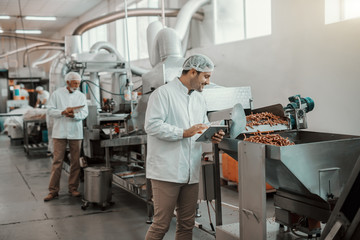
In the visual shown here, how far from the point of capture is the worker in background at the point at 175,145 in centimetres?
216

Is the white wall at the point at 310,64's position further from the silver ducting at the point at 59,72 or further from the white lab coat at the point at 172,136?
the silver ducting at the point at 59,72

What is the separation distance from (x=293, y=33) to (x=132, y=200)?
8.57 feet

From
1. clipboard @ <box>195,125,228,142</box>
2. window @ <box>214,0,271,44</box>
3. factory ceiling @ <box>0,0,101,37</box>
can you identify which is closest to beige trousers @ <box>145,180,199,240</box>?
clipboard @ <box>195,125,228,142</box>

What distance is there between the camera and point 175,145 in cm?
220

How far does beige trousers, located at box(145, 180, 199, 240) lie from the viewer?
2.18 meters

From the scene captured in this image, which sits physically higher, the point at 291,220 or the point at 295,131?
the point at 295,131

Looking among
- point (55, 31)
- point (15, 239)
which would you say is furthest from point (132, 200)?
point (55, 31)

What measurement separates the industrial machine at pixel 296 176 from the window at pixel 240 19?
3226 mm

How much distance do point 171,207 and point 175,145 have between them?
0.35 m

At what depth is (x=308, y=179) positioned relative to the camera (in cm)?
193

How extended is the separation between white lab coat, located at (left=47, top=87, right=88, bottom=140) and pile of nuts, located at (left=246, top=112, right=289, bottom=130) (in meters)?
2.34

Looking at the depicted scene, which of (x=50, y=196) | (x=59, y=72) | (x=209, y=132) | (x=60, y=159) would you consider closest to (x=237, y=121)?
(x=209, y=132)

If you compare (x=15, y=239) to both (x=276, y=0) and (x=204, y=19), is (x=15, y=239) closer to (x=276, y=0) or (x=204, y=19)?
(x=276, y=0)

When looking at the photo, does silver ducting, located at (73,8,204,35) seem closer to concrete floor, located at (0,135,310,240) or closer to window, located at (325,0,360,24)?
window, located at (325,0,360,24)
